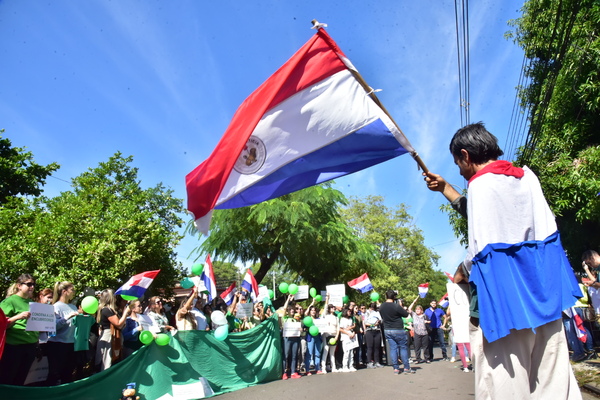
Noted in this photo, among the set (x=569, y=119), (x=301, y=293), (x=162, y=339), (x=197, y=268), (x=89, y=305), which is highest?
(x=569, y=119)

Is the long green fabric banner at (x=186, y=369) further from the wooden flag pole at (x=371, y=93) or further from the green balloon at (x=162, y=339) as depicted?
the wooden flag pole at (x=371, y=93)

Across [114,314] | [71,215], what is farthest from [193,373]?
[71,215]

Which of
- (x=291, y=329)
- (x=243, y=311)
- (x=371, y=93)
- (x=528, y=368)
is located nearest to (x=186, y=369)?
(x=243, y=311)

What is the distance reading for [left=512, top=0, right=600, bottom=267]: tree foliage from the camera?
1245 centimetres

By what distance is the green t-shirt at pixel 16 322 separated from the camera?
6.09 m

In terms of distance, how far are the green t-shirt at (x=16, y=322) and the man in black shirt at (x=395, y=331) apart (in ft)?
25.9

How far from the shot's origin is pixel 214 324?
10.4m

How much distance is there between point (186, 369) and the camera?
837 centimetres

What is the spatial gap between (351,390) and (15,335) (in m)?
5.58

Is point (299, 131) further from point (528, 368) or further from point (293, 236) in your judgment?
point (293, 236)

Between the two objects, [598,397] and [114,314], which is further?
[114,314]

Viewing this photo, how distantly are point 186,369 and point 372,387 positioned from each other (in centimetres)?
357

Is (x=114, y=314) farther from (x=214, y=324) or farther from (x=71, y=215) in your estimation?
(x=71, y=215)

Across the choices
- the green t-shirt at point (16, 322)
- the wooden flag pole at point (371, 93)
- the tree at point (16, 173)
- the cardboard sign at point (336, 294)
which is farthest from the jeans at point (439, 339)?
the tree at point (16, 173)
